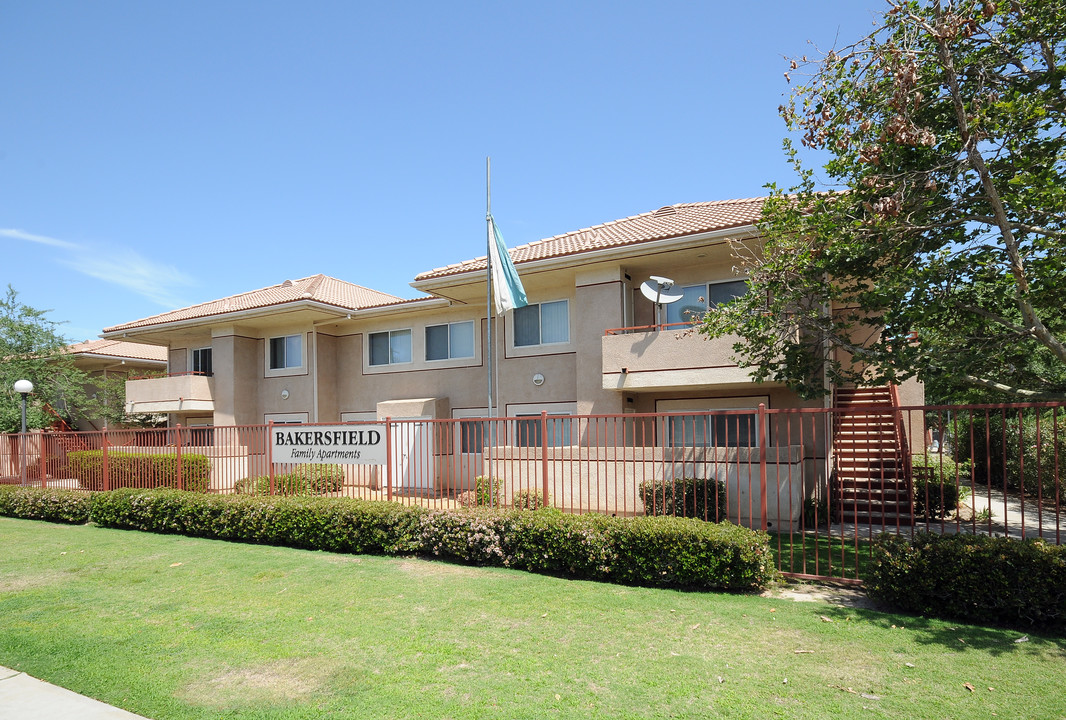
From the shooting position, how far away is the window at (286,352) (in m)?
22.4

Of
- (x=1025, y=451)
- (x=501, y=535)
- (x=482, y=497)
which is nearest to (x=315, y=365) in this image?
(x=482, y=497)

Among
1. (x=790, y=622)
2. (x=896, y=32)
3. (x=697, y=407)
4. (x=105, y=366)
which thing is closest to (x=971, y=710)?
(x=790, y=622)

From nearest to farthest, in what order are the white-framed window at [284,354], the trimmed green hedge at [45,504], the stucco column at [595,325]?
1. the trimmed green hedge at [45,504]
2. the stucco column at [595,325]
3. the white-framed window at [284,354]

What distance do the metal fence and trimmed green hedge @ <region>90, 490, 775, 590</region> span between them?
69 centimetres

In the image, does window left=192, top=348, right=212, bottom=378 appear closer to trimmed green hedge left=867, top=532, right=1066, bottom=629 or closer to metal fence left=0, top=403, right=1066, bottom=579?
metal fence left=0, top=403, right=1066, bottom=579

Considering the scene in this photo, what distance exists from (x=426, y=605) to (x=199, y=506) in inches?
279

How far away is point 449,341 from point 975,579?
15501 mm

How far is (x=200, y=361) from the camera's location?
25.1 meters

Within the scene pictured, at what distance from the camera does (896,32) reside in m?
7.96

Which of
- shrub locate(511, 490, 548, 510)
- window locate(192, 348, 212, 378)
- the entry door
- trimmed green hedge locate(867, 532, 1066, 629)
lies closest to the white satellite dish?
shrub locate(511, 490, 548, 510)

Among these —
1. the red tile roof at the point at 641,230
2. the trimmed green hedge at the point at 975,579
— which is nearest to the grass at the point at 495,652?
the trimmed green hedge at the point at 975,579

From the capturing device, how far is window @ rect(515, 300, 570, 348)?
56.9 ft

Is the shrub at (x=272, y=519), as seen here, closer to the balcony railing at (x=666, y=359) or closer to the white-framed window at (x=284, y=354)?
the balcony railing at (x=666, y=359)

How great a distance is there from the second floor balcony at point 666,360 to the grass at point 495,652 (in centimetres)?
707
